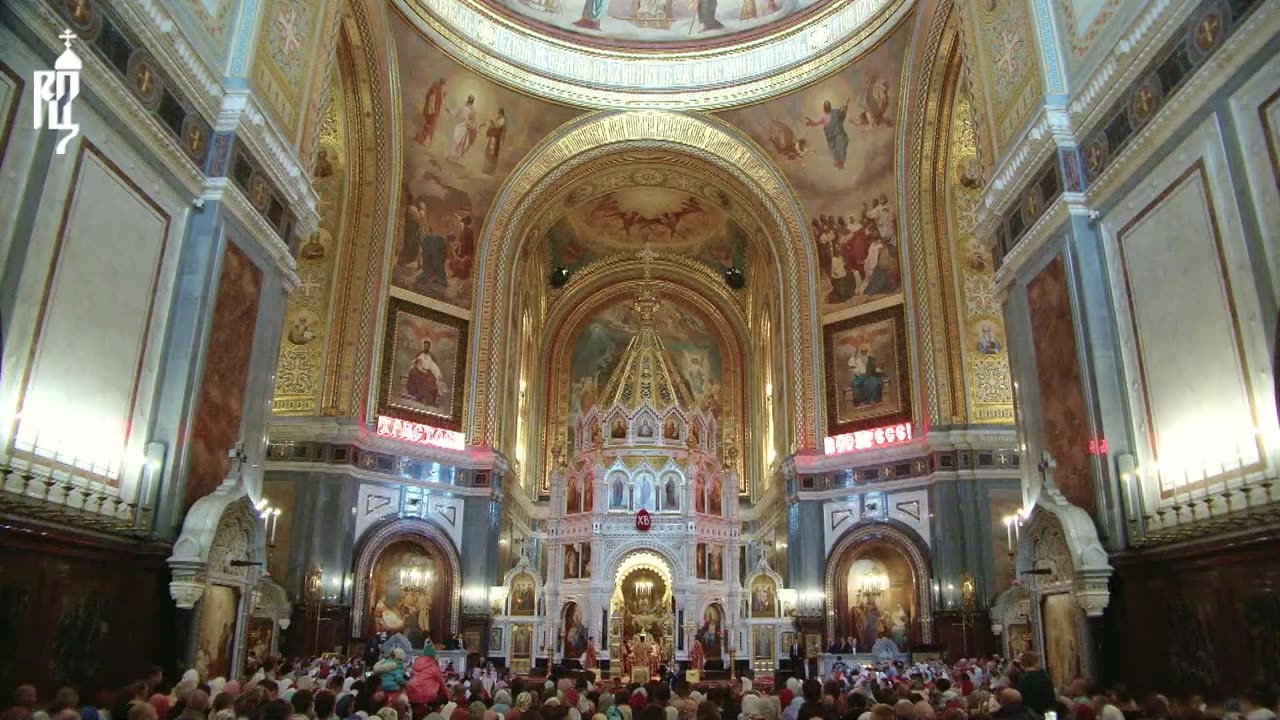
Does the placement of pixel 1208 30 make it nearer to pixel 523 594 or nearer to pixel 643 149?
pixel 643 149

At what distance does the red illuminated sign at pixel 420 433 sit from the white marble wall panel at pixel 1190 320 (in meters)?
17.4

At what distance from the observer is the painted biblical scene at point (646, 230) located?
31766mm

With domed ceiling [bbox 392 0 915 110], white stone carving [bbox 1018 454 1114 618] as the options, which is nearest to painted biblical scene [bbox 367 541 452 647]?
domed ceiling [bbox 392 0 915 110]

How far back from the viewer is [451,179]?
25016 millimetres

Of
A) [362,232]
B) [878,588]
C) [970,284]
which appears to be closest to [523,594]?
[878,588]

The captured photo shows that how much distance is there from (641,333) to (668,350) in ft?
24.5

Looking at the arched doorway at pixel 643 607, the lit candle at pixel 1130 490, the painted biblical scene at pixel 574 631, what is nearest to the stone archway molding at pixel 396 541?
the painted biblical scene at pixel 574 631

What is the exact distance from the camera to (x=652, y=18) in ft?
87.7

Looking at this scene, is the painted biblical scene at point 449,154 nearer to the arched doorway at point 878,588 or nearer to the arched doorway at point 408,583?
the arched doorway at point 408,583

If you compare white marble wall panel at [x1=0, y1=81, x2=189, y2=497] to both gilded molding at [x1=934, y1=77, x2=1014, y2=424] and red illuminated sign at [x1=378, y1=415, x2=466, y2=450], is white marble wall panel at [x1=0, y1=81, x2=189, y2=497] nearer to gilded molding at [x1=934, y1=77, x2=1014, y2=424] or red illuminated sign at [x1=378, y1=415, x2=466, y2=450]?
red illuminated sign at [x1=378, y1=415, x2=466, y2=450]

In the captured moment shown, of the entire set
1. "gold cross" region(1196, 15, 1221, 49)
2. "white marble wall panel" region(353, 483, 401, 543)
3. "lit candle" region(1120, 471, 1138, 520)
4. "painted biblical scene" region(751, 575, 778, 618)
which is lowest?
"painted biblical scene" region(751, 575, 778, 618)

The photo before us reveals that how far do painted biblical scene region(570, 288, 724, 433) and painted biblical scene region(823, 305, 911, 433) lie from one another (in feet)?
43.8

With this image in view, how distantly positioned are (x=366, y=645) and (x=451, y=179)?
12.6m

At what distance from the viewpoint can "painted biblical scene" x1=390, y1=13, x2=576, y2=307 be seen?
23.4 metres
